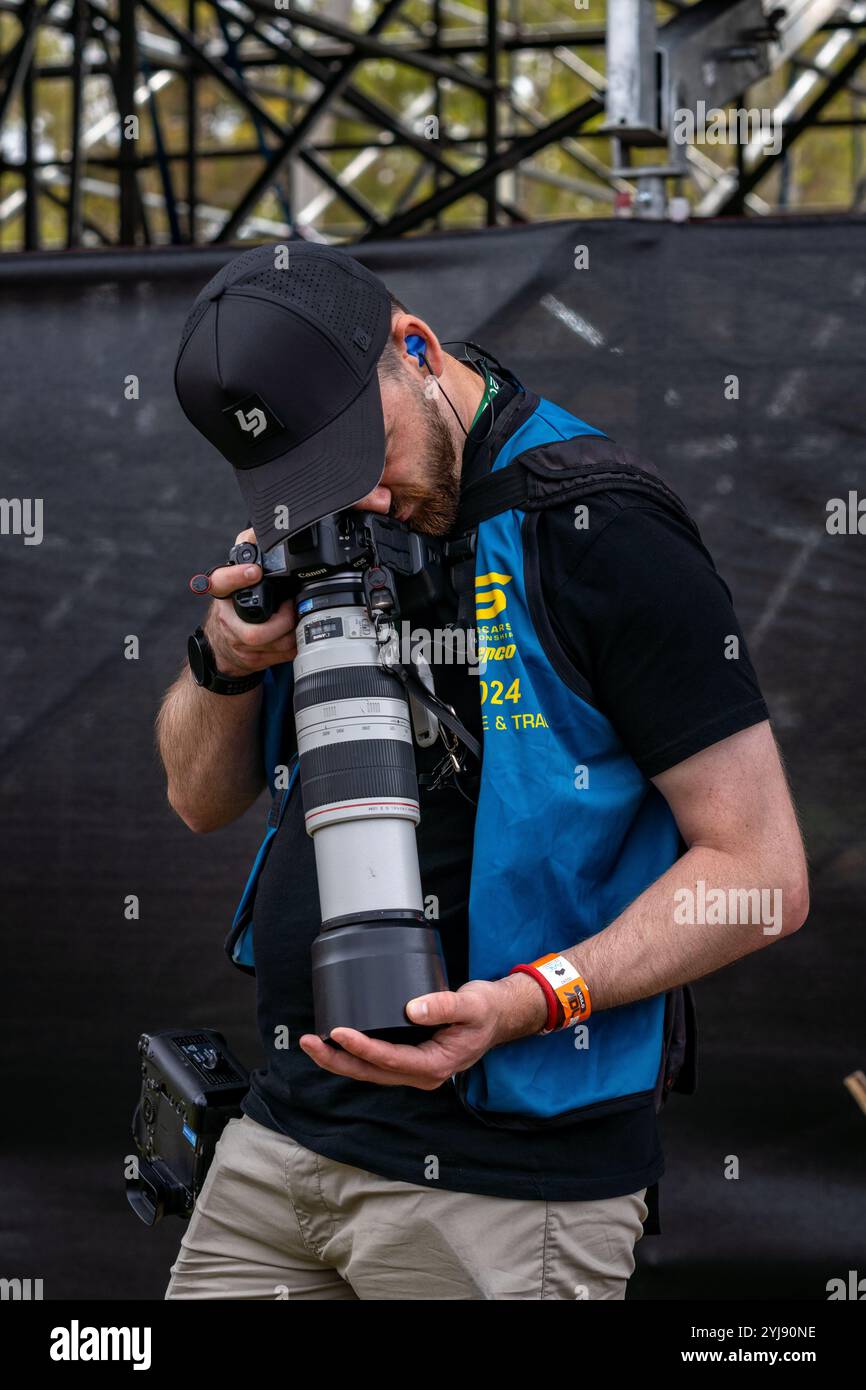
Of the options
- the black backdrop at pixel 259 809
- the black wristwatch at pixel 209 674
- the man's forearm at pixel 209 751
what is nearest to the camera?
the black wristwatch at pixel 209 674

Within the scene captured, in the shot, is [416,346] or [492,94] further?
[492,94]

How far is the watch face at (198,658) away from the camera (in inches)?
76.6

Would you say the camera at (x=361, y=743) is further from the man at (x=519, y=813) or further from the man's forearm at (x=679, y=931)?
the man's forearm at (x=679, y=931)

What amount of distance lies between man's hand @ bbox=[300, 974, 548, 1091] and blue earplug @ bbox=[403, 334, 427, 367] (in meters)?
0.71

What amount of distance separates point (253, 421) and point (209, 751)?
0.54 m

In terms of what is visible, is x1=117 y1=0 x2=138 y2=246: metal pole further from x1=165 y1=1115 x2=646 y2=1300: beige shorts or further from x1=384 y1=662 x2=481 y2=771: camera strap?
x1=165 y1=1115 x2=646 y2=1300: beige shorts

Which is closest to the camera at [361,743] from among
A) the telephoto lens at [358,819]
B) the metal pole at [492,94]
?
the telephoto lens at [358,819]

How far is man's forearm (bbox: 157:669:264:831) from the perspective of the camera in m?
2.06

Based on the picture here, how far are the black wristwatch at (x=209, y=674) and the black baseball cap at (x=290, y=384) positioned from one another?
0.78ft

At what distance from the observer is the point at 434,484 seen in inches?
71.9

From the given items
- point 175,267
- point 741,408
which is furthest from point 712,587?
point 175,267

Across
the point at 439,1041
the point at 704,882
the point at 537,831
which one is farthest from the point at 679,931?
the point at 439,1041

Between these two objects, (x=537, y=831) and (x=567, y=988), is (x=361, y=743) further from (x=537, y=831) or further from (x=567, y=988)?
(x=567, y=988)

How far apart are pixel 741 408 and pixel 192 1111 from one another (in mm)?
1765
